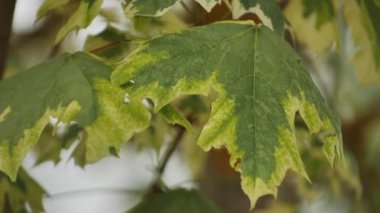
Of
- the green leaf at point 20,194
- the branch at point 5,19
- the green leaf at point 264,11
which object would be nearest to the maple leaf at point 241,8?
the green leaf at point 264,11

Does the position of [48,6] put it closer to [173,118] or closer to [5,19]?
[5,19]

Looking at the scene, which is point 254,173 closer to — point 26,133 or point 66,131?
point 26,133

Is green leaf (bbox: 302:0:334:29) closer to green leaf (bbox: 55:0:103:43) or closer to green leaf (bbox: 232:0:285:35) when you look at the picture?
green leaf (bbox: 232:0:285:35)

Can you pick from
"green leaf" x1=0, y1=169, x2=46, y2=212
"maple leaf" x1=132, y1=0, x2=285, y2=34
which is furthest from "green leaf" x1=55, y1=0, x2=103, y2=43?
"green leaf" x1=0, y1=169, x2=46, y2=212

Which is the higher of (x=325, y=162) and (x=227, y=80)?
(x=227, y=80)

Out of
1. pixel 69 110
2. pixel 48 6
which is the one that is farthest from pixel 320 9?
pixel 69 110

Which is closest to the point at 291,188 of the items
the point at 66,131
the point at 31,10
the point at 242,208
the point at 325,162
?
the point at 242,208
